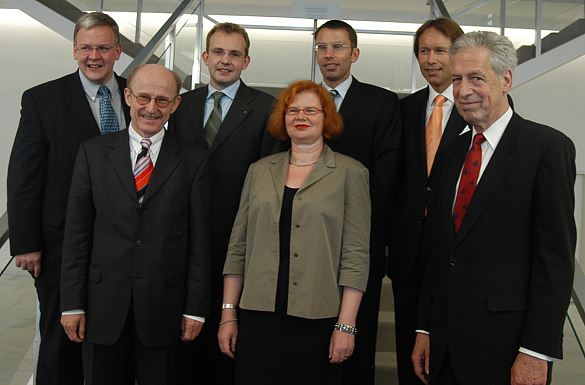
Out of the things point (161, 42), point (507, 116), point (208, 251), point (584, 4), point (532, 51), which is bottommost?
point (208, 251)

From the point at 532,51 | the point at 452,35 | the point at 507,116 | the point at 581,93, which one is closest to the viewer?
the point at 507,116

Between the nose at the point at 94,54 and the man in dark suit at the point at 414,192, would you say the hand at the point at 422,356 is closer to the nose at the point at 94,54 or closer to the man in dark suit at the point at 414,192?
the man in dark suit at the point at 414,192

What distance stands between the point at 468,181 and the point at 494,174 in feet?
0.44

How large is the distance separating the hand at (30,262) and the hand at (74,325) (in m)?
0.45

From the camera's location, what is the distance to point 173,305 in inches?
84.1

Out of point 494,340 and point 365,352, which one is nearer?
point 494,340

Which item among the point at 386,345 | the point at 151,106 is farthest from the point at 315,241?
the point at 386,345

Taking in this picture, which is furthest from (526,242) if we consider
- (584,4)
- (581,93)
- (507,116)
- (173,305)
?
(581,93)

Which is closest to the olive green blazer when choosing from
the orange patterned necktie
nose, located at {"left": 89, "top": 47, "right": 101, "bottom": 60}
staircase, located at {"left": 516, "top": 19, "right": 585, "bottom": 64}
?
the orange patterned necktie

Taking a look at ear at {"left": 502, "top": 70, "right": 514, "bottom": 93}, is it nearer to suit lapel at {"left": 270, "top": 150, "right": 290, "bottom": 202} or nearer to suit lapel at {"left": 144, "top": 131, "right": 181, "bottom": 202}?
suit lapel at {"left": 270, "top": 150, "right": 290, "bottom": 202}

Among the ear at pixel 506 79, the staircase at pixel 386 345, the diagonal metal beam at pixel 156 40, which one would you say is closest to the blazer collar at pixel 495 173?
the ear at pixel 506 79

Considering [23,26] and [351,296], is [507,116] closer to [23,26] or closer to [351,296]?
[351,296]

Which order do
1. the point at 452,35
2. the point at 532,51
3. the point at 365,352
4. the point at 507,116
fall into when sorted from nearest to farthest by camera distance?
the point at 507,116 → the point at 365,352 → the point at 452,35 → the point at 532,51

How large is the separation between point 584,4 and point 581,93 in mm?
2191
